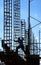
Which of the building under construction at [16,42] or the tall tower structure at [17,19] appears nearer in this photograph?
the building under construction at [16,42]

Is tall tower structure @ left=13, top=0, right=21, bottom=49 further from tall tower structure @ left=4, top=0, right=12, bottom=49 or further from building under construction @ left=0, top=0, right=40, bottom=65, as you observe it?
tall tower structure @ left=4, top=0, right=12, bottom=49

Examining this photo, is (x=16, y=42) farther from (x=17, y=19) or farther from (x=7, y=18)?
(x=7, y=18)

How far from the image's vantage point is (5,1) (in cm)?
428

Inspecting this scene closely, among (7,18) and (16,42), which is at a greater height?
(7,18)

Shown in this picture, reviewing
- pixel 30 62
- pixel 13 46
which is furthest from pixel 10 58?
pixel 13 46

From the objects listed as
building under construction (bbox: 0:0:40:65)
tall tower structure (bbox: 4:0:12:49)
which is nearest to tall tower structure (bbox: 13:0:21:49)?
building under construction (bbox: 0:0:40:65)

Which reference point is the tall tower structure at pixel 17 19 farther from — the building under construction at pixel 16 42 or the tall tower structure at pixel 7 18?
the tall tower structure at pixel 7 18

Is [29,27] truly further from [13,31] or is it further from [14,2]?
[14,2]

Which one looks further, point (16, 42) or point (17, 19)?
point (17, 19)

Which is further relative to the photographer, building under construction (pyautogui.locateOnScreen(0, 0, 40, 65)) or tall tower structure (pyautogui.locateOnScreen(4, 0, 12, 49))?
tall tower structure (pyautogui.locateOnScreen(4, 0, 12, 49))

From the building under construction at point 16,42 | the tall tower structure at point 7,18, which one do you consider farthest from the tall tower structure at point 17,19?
the tall tower structure at point 7,18

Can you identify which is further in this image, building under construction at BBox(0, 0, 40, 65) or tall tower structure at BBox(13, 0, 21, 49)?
tall tower structure at BBox(13, 0, 21, 49)

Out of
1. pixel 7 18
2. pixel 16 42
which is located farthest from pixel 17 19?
pixel 16 42

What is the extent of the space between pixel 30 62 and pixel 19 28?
6.06 feet
